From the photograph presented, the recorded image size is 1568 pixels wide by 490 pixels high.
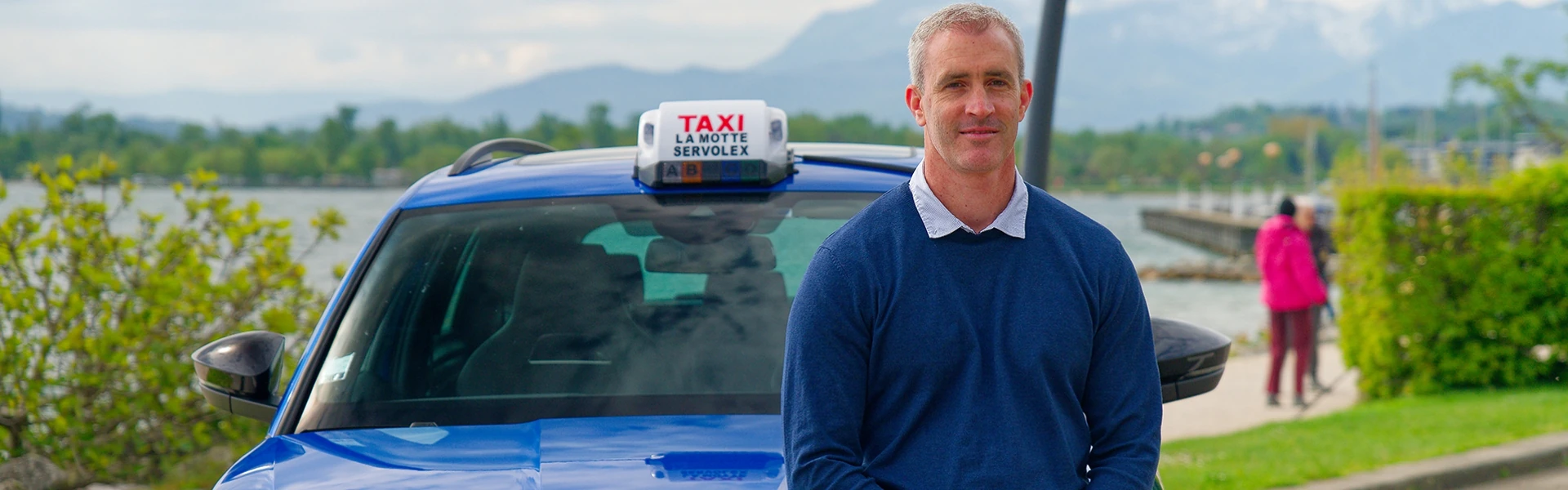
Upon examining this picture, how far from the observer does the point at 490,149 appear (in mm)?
3844

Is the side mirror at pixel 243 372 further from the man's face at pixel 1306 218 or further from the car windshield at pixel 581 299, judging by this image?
the man's face at pixel 1306 218

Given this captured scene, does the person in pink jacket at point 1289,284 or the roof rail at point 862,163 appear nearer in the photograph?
the roof rail at point 862,163

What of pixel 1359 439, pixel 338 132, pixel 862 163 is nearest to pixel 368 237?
pixel 862 163

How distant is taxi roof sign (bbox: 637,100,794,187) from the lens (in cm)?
324

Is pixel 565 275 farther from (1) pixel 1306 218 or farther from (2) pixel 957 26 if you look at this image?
(1) pixel 1306 218

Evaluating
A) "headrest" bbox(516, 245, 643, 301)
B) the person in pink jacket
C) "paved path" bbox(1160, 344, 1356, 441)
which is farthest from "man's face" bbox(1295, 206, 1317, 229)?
"headrest" bbox(516, 245, 643, 301)

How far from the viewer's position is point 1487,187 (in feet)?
36.2

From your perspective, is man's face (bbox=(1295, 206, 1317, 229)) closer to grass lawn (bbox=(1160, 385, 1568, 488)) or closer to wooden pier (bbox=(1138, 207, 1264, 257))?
grass lawn (bbox=(1160, 385, 1568, 488))

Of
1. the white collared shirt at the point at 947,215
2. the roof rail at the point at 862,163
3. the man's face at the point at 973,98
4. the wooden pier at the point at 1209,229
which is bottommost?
the wooden pier at the point at 1209,229

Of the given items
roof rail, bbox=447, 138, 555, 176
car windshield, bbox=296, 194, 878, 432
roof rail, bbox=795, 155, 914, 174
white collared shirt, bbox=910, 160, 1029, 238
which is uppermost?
white collared shirt, bbox=910, 160, 1029, 238

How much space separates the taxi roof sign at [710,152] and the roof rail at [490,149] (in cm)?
56

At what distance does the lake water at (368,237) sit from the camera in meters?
7.04

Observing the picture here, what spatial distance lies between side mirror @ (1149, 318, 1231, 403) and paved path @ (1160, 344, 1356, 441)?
646 centimetres

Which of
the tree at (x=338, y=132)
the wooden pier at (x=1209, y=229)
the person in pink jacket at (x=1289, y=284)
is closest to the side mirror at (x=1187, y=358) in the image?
the person in pink jacket at (x=1289, y=284)
